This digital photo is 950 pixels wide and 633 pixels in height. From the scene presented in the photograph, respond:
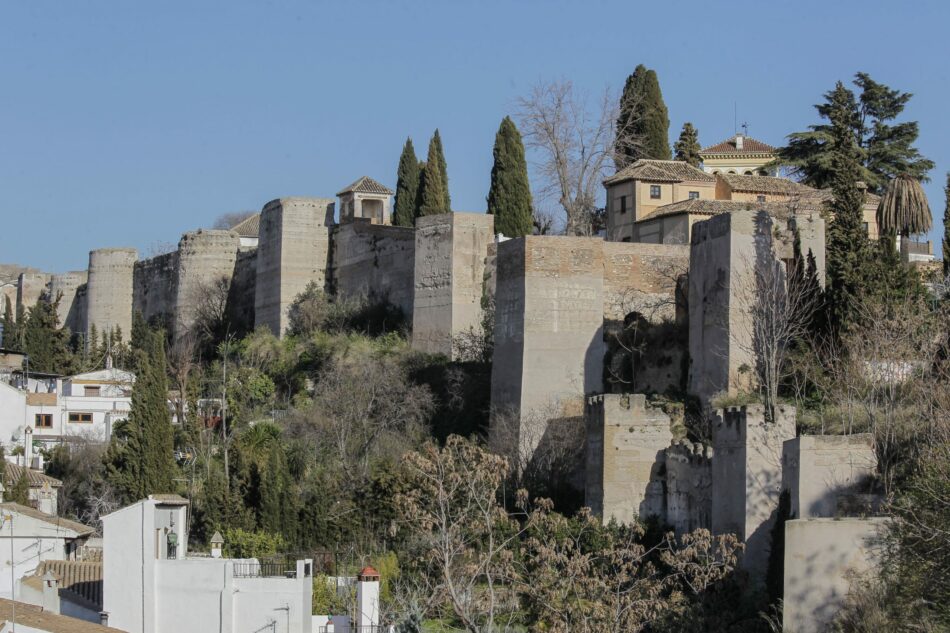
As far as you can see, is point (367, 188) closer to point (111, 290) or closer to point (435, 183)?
point (435, 183)

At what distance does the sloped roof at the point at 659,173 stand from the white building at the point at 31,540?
19904 mm

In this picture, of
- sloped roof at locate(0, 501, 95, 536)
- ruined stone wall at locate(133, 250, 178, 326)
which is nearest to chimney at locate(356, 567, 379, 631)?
sloped roof at locate(0, 501, 95, 536)

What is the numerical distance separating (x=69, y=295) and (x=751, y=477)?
46.7 m

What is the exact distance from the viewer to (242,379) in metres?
50.5

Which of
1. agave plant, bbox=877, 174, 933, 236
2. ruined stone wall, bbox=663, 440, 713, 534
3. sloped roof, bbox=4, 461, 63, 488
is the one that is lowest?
sloped roof, bbox=4, 461, 63, 488

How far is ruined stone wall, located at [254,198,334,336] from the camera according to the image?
175 feet

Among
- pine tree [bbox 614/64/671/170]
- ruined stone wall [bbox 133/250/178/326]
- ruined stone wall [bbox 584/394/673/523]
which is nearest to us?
ruined stone wall [bbox 584/394/673/523]

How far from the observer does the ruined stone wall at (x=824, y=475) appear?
98.9 ft

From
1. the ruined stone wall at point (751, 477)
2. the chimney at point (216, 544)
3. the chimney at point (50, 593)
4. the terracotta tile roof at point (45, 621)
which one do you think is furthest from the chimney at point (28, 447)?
the ruined stone wall at point (751, 477)

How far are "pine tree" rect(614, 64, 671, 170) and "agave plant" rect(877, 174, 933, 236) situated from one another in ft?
32.7

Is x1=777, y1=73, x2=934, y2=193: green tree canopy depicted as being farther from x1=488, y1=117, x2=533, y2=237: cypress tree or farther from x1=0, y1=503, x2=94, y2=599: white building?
x1=0, y1=503, x2=94, y2=599: white building

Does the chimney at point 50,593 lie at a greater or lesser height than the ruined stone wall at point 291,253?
lesser

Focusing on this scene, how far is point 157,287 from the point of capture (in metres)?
63.9

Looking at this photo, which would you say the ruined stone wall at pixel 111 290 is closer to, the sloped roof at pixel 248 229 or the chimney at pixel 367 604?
the sloped roof at pixel 248 229
